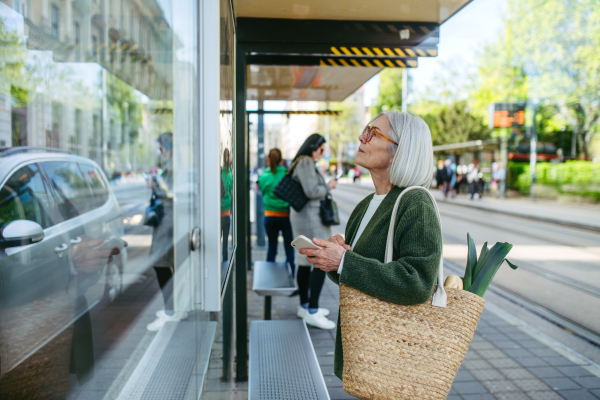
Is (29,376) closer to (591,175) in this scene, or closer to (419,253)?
(419,253)

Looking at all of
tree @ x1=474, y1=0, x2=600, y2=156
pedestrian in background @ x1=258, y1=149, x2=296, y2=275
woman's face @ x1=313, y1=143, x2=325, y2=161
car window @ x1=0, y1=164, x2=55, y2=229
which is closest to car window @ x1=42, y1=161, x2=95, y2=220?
car window @ x1=0, y1=164, x2=55, y2=229

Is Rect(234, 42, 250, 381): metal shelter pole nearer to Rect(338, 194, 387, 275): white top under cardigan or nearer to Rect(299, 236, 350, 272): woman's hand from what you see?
Rect(338, 194, 387, 275): white top under cardigan

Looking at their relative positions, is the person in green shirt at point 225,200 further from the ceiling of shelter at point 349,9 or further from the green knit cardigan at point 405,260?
the ceiling of shelter at point 349,9

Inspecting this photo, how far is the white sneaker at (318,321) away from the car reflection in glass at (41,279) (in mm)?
2056

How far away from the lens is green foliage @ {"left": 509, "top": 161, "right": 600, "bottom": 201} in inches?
753

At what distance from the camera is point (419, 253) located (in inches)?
64.9

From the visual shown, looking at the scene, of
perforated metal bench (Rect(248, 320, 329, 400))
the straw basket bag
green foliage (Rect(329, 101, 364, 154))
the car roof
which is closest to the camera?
the straw basket bag

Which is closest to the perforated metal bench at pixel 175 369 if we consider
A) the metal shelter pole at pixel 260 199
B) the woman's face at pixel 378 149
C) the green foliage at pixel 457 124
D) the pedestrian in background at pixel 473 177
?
the woman's face at pixel 378 149

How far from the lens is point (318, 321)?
471cm

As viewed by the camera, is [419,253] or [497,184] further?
[497,184]

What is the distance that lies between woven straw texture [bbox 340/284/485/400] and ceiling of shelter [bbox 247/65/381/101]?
3.90m

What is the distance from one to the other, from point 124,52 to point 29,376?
22.1 m

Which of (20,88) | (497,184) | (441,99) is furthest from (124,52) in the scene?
(441,99)

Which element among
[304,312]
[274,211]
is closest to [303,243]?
[304,312]
